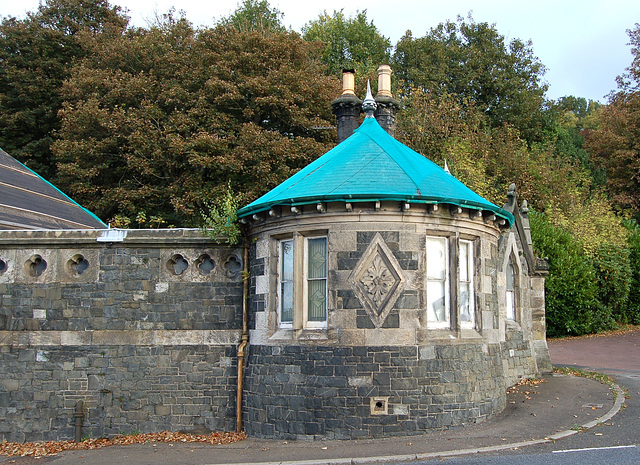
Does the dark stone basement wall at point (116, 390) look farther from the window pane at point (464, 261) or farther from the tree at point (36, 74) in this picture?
the tree at point (36, 74)

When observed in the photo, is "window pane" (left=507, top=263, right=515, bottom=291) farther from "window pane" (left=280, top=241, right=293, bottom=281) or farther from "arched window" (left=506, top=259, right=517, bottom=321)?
"window pane" (left=280, top=241, right=293, bottom=281)

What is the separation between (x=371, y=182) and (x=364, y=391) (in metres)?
3.39

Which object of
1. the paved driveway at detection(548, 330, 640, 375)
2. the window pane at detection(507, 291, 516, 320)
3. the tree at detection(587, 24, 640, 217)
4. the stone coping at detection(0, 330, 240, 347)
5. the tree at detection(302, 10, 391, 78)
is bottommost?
the paved driveway at detection(548, 330, 640, 375)

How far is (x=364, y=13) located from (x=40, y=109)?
2154 centimetres

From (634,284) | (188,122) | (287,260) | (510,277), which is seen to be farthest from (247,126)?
(634,284)

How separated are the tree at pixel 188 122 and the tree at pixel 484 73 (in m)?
12.4

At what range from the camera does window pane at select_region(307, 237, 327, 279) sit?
11203 millimetres

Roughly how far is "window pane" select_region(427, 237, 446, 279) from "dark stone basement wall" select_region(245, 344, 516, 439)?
4.17ft

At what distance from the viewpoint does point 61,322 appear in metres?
12.5

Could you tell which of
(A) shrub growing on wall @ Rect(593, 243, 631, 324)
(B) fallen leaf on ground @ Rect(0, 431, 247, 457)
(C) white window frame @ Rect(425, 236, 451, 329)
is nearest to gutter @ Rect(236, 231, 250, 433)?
(B) fallen leaf on ground @ Rect(0, 431, 247, 457)

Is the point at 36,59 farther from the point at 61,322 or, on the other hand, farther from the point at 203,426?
the point at 203,426

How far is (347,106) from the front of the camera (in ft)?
55.8

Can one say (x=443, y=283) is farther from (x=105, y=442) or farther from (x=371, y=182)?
(x=105, y=442)

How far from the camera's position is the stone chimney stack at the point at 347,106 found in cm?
1691
